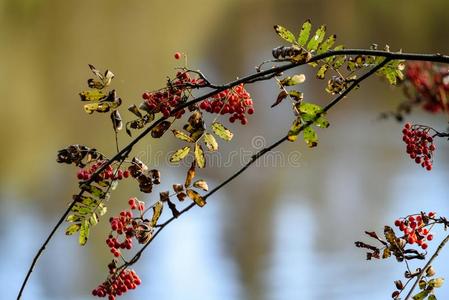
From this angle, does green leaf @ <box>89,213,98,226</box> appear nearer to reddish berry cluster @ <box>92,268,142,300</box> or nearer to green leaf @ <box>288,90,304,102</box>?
reddish berry cluster @ <box>92,268,142,300</box>

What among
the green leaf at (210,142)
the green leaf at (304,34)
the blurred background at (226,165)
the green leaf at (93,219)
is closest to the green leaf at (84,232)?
the green leaf at (93,219)

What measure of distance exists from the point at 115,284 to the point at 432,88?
311mm

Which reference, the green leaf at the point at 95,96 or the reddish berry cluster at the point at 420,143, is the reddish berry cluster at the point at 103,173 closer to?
the green leaf at the point at 95,96

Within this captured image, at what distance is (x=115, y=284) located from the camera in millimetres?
537

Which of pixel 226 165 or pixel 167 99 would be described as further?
pixel 226 165

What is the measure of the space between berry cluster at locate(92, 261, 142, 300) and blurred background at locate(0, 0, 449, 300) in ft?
5.13

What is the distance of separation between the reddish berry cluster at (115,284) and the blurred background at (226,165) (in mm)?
1563

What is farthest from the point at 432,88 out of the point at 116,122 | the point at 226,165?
the point at 226,165

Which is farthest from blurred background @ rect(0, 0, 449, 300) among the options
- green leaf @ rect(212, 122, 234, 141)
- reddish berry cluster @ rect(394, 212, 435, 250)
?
green leaf @ rect(212, 122, 234, 141)

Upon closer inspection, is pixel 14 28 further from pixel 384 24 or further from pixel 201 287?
pixel 201 287

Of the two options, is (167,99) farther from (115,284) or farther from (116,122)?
(115,284)

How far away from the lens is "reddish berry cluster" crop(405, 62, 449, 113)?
344 mm

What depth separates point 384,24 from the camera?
4461 mm

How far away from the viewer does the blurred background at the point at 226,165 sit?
2250 mm
